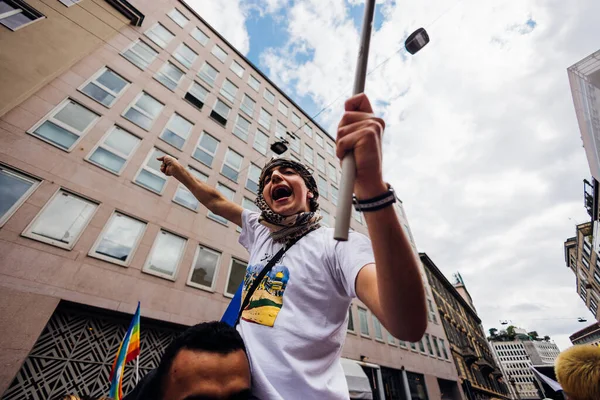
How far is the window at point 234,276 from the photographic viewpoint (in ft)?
35.2

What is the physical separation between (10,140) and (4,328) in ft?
17.8

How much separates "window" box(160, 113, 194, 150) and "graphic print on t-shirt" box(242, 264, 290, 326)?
12.7 metres

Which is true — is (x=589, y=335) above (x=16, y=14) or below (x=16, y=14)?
above

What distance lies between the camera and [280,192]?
1.89 metres

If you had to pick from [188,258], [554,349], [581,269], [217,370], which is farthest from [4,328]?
[554,349]

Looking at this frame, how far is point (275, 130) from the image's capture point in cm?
2056

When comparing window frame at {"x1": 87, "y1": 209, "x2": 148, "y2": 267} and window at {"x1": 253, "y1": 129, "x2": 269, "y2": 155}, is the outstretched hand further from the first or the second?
window at {"x1": 253, "y1": 129, "x2": 269, "y2": 155}

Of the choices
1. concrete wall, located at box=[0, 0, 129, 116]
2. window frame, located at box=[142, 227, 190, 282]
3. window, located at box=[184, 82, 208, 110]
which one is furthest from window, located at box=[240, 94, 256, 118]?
window frame, located at box=[142, 227, 190, 282]

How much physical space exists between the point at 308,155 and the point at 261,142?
629cm

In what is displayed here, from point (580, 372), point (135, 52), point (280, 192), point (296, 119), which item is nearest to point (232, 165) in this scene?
point (135, 52)

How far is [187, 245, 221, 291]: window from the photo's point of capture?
9891 mm

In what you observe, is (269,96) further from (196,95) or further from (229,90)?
(196,95)

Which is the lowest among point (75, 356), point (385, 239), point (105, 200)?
point (385, 239)

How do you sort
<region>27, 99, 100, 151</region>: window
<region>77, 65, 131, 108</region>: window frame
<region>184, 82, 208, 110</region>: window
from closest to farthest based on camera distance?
<region>27, 99, 100, 151</region>: window, <region>77, 65, 131, 108</region>: window frame, <region>184, 82, 208, 110</region>: window
